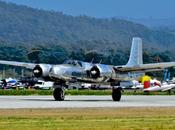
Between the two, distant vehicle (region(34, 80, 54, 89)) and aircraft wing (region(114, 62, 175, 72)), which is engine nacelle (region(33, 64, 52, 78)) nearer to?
aircraft wing (region(114, 62, 175, 72))

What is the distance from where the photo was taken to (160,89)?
10744 centimetres

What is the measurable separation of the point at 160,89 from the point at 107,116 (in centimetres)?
6367

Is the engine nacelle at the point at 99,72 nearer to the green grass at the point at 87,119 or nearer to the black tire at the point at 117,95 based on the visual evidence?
the black tire at the point at 117,95

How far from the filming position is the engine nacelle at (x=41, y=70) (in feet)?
209

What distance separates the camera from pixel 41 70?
63875 mm

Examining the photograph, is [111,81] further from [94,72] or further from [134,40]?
[134,40]

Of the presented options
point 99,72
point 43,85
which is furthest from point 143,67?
point 43,85

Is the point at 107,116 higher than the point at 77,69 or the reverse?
the reverse

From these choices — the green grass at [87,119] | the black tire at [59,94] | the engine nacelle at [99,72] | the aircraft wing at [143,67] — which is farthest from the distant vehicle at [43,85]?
the green grass at [87,119]

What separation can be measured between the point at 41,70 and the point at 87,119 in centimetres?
2240

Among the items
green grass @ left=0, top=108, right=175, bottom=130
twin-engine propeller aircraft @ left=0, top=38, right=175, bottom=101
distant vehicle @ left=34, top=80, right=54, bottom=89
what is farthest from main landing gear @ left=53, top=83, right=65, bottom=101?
distant vehicle @ left=34, top=80, right=54, bottom=89

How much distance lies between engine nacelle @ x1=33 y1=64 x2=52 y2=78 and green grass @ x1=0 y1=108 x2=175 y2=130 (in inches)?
510

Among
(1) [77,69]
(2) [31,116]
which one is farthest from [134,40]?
(2) [31,116]

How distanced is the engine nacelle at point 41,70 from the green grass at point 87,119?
13.0 metres
